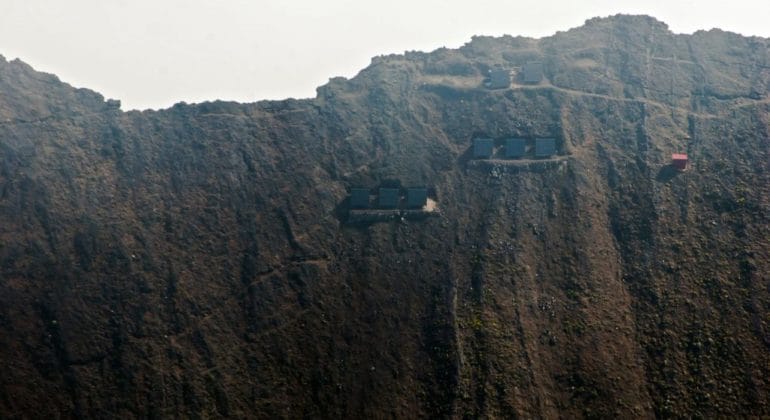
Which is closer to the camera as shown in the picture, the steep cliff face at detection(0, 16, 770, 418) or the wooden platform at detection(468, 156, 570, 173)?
the steep cliff face at detection(0, 16, 770, 418)

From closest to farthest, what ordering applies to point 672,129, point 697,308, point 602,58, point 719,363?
1. point 719,363
2. point 697,308
3. point 672,129
4. point 602,58

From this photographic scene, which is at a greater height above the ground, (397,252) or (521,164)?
(521,164)

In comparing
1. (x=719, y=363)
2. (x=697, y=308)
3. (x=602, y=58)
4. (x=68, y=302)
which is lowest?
(x=719, y=363)

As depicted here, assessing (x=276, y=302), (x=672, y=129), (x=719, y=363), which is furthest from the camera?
(x=672, y=129)

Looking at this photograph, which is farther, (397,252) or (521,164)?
(521,164)

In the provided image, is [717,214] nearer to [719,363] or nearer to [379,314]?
[719,363]

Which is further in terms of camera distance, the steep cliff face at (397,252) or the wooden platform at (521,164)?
the wooden platform at (521,164)

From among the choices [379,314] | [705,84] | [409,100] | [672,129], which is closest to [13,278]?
[379,314]

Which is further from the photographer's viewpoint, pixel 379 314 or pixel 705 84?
pixel 705 84
